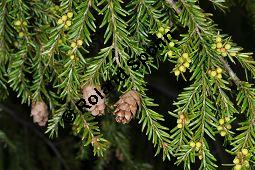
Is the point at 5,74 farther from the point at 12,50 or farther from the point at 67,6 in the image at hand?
the point at 67,6

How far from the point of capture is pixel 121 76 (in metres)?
1.12

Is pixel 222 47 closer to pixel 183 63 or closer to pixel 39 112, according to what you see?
pixel 183 63

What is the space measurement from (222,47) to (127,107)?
276mm

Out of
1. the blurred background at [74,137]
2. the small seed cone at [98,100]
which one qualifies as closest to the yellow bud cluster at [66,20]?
the small seed cone at [98,100]

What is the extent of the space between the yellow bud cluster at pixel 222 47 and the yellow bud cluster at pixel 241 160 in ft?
0.77

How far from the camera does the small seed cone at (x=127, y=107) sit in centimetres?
104

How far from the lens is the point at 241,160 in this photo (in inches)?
39.2

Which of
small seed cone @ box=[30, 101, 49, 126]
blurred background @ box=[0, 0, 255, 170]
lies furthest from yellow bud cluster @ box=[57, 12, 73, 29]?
blurred background @ box=[0, 0, 255, 170]

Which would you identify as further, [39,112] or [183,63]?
[39,112]

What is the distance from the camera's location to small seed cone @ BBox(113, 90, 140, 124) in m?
1.04

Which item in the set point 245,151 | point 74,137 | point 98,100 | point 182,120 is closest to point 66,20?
point 98,100

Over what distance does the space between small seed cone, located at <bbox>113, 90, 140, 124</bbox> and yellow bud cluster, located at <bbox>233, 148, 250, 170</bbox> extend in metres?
0.27

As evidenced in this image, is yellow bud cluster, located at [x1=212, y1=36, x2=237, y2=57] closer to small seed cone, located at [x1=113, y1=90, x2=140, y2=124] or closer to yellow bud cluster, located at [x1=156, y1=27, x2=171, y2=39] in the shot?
yellow bud cluster, located at [x1=156, y1=27, x2=171, y2=39]

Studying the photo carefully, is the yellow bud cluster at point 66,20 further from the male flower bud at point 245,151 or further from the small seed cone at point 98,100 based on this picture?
the male flower bud at point 245,151
